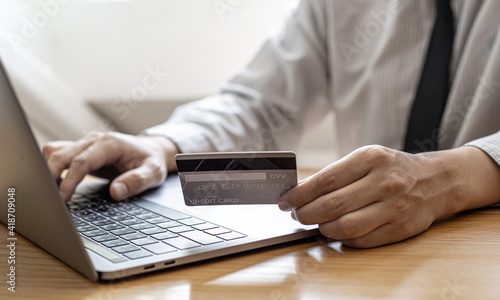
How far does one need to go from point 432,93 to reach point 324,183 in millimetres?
491

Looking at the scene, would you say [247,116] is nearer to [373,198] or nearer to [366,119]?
[366,119]

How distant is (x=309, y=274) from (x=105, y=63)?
1.52 m

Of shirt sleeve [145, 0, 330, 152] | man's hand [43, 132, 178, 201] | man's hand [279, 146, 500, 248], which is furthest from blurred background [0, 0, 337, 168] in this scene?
man's hand [279, 146, 500, 248]

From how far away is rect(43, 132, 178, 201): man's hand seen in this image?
2.32 ft

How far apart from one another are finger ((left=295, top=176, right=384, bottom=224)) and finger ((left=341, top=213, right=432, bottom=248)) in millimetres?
27

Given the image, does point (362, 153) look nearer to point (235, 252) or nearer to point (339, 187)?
point (339, 187)

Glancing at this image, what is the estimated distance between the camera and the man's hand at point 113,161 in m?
0.71

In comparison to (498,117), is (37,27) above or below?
above

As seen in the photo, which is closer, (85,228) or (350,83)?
(85,228)

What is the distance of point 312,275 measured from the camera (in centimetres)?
42

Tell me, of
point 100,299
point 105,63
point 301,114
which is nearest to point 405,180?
point 100,299

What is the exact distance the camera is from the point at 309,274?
427mm

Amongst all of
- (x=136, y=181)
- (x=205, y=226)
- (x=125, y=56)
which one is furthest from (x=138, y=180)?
(x=125, y=56)

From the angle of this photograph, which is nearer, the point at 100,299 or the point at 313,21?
the point at 100,299
